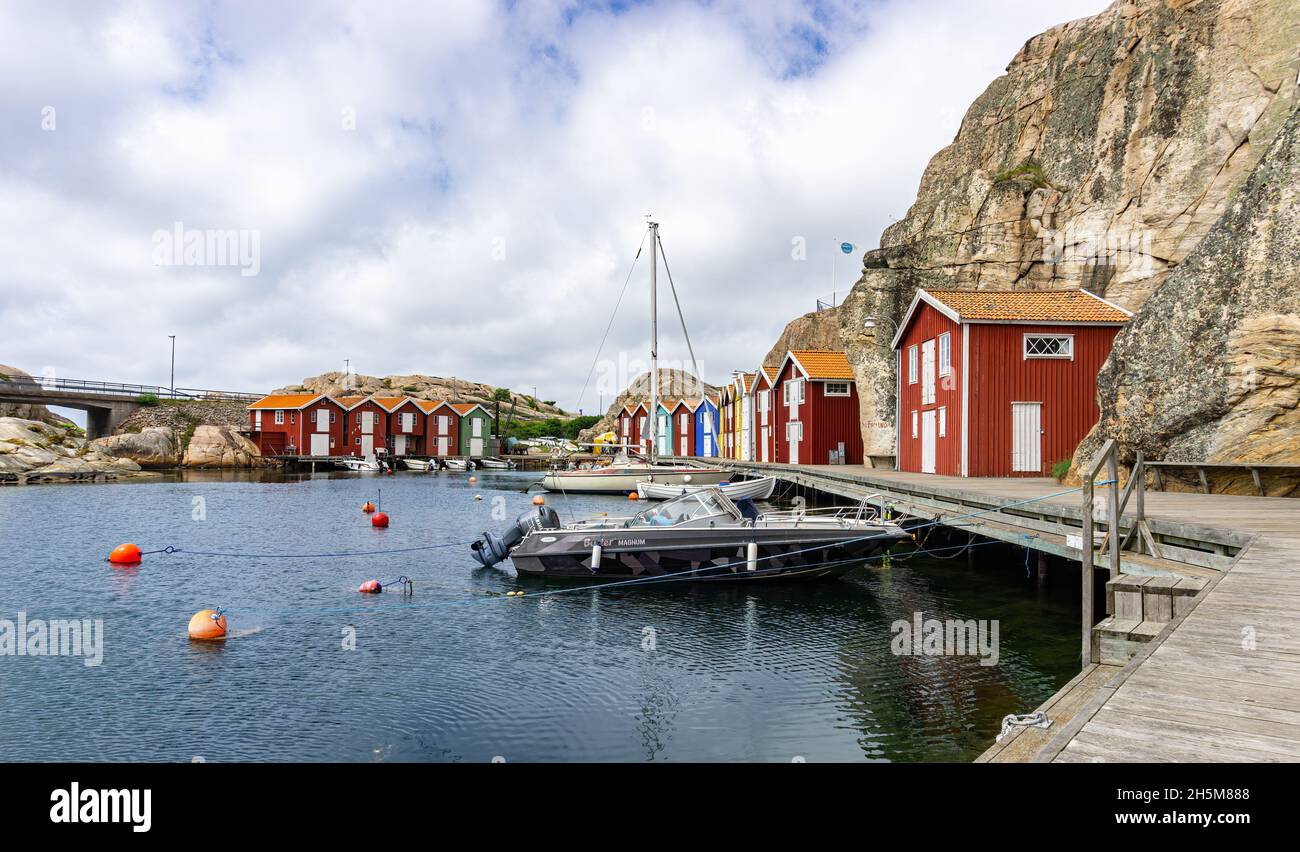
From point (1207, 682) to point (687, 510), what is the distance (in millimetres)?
13589

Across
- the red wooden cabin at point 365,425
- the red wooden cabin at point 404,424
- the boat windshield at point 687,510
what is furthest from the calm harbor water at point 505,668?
the red wooden cabin at point 404,424

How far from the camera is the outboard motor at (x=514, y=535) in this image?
63.9ft

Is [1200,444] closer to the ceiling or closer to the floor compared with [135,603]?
closer to the ceiling

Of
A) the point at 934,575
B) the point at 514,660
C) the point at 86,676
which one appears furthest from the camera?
the point at 934,575

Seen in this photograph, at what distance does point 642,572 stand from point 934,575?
7.87 metres

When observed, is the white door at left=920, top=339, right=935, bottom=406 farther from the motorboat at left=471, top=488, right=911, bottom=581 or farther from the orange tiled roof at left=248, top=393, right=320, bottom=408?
the orange tiled roof at left=248, top=393, right=320, bottom=408

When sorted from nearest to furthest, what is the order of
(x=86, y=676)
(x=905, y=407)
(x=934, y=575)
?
(x=86, y=676)
(x=934, y=575)
(x=905, y=407)

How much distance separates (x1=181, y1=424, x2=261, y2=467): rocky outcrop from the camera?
80.6 metres

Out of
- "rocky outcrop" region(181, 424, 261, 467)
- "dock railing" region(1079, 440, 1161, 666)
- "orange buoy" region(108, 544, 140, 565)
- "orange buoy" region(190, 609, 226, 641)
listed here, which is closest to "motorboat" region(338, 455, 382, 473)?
"rocky outcrop" region(181, 424, 261, 467)

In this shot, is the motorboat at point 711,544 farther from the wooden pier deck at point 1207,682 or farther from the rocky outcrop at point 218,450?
the rocky outcrop at point 218,450

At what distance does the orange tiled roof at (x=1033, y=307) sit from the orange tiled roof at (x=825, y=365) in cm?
1517
